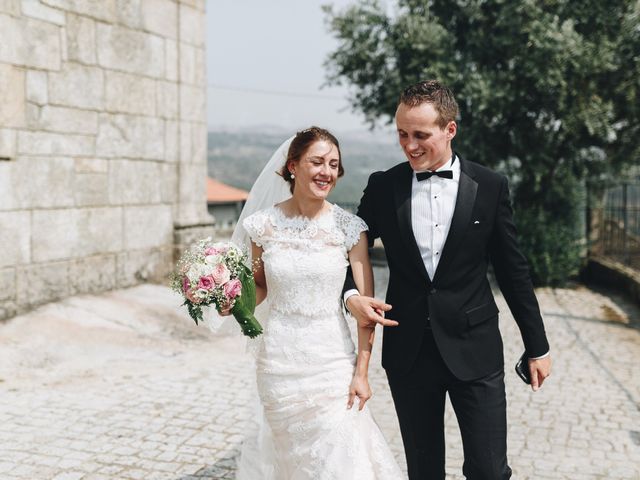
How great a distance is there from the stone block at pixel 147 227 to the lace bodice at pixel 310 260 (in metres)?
6.75

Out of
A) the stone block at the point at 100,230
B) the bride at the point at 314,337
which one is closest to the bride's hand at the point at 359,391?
the bride at the point at 314,337

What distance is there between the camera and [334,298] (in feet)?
11.6

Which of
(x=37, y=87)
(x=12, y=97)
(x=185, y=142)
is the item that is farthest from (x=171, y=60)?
(x=12, y=97)

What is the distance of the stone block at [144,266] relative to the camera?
32.1ft

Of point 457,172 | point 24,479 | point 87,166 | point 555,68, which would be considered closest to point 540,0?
point 555,68

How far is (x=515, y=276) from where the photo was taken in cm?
319

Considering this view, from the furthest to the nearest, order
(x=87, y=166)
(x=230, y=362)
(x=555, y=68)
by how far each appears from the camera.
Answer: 1. (x=555, y=68)
2. (x=87, y=166)
3. (x=230, y=362)

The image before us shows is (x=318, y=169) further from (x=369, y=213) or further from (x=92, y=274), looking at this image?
(x=92, y=274)

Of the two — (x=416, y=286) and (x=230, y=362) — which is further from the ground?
(x=416, y=286)

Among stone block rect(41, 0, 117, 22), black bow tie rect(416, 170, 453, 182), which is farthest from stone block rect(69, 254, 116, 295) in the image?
black bow tie rect(416, 170, 453, 182)

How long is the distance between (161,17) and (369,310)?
8.47m

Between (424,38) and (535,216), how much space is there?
4045 mm

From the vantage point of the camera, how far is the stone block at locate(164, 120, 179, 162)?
10.6 metres

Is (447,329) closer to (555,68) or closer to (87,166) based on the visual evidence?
(87,166)
